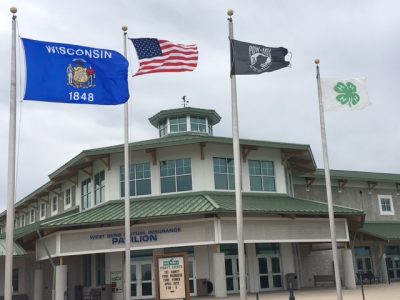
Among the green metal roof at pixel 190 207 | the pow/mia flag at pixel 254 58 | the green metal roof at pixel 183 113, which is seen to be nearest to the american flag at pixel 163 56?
the pow/mia flag at pixel 254 58

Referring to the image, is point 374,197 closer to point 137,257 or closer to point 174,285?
point 137,257

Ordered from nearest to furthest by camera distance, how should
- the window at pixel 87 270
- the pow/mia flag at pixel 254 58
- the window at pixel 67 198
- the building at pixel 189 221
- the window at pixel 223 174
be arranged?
the pow/mia flag at pixel 254 58, the building at pixel 189 221, the window at pixel 223 174, the window at pixel 87 270, the window at pixel 67 198

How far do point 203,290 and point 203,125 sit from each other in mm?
12340

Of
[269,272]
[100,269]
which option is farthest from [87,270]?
[269,272]

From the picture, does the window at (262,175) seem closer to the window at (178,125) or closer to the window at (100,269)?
the window at (178,125)

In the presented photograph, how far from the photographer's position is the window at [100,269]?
96.3 feet

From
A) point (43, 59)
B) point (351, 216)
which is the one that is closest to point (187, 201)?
point (351, 216)

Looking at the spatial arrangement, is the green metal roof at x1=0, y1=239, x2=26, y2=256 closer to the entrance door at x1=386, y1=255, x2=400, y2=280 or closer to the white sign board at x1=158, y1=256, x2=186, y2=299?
the white sign board at x1=158, y1=256, x2=186, y2=299

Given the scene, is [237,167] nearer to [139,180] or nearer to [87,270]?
[139,180]

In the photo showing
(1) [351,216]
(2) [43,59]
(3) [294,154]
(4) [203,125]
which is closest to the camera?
(2) [43,59]

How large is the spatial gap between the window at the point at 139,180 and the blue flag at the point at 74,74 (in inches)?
501

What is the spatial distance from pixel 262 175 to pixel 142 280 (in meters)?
8.91

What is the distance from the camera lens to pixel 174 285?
17172mm

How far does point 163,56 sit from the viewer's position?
61.5ft
